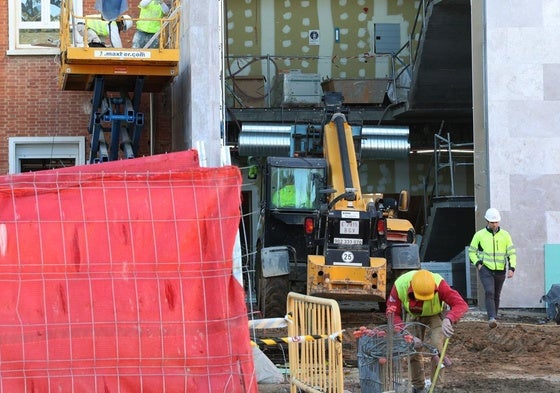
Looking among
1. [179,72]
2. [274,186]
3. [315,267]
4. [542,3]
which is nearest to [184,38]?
[179,72]

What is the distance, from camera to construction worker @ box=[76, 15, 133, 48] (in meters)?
17.6

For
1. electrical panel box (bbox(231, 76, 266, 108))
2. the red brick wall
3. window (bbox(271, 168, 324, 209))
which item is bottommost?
window (bbox(271, 168, 324, 209))

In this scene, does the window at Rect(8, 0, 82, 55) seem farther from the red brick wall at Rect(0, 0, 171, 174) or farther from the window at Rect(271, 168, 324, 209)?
the window at Rect(271, 168, 324, 209)

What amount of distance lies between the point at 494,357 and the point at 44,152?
10.2 meters

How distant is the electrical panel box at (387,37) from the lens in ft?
93.4

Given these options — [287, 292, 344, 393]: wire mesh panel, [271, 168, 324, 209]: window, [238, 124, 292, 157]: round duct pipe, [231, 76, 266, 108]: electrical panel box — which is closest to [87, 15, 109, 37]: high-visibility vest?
A: [271, 168, 324, 209]: window

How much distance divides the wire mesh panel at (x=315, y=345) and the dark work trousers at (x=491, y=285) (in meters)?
7.51

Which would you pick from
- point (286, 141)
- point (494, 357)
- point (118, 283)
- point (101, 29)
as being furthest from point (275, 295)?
point (118, 283)

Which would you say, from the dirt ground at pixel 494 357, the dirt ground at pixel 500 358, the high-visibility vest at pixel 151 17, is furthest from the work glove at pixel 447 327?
the high-visibility vest at pixel 151 17

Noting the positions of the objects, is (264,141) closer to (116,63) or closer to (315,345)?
(116,63)

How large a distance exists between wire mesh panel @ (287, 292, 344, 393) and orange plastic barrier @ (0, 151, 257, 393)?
1.61 meters

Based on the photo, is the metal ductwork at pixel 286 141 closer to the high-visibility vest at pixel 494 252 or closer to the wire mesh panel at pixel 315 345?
the high-visibility vest at pixel 494 252

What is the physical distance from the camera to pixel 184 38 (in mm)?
18047

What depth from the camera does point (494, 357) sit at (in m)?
14.0
